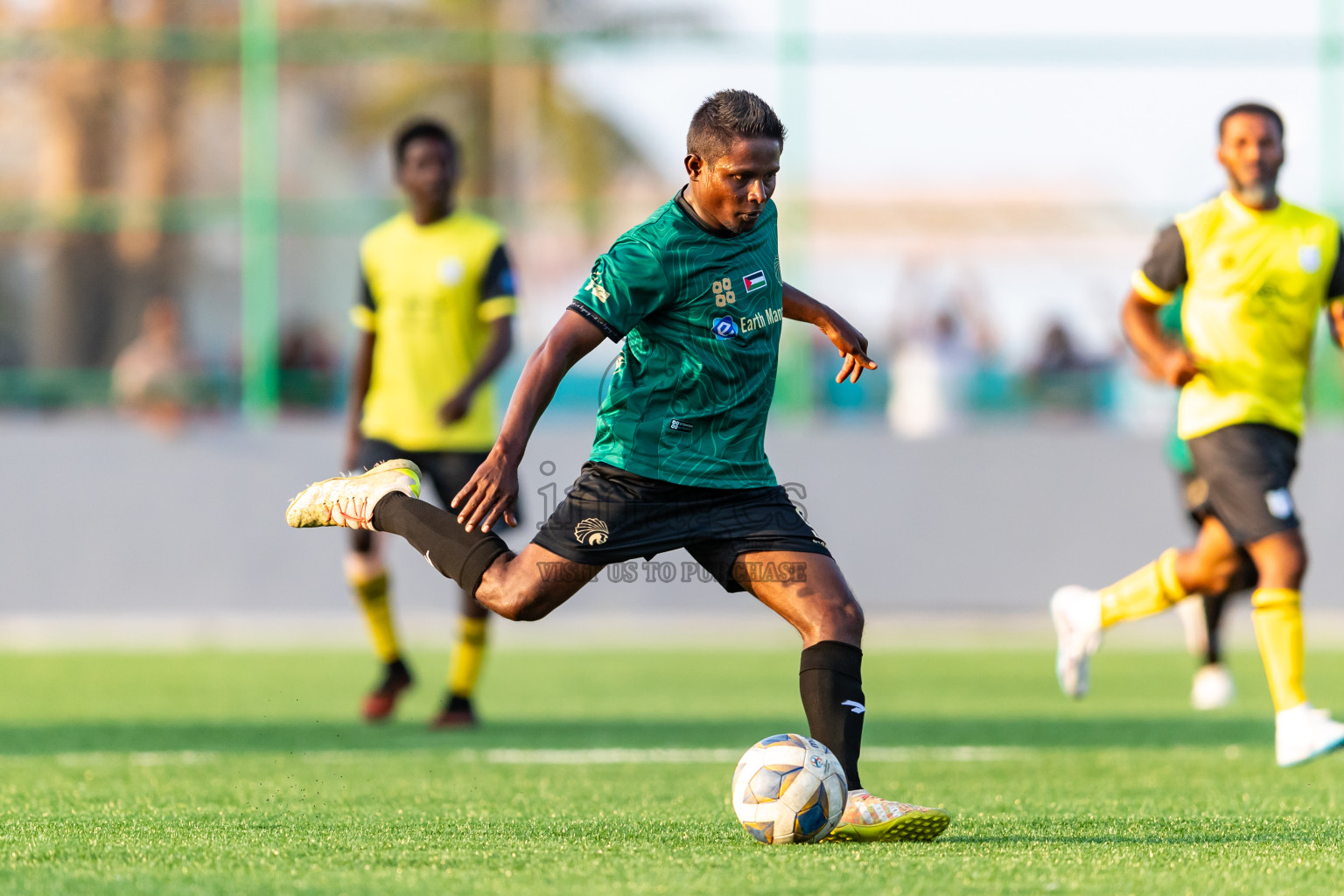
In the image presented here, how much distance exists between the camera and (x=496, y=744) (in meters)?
7.48

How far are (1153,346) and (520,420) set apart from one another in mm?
3053

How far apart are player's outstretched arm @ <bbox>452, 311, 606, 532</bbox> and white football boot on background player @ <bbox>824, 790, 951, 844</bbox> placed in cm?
119

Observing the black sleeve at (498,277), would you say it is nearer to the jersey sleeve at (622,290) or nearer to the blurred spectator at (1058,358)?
the jersey sleeve at (622,290)

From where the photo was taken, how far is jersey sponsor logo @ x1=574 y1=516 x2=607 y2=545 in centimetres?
510

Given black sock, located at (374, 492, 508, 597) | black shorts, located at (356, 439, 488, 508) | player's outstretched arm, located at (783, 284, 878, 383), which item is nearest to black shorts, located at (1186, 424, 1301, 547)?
player's outstretched arm, located at (783, 284, 878, 383)

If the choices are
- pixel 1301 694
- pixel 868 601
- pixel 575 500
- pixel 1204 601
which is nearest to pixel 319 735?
pixel 575 500

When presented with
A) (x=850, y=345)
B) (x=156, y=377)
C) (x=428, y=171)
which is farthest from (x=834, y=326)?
(x=156, y=377)

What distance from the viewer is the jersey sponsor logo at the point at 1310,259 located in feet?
22.2

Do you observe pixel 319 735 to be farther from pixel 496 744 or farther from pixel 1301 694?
pixel 1301 694

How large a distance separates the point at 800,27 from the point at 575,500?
987cm

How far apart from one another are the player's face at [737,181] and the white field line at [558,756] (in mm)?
2583

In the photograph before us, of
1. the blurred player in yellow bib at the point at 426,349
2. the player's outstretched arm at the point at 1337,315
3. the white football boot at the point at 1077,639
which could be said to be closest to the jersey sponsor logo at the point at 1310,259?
the player's outstretched arm at the point at 1337,315

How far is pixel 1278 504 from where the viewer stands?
6.59m

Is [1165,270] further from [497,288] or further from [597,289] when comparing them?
[497,288]
